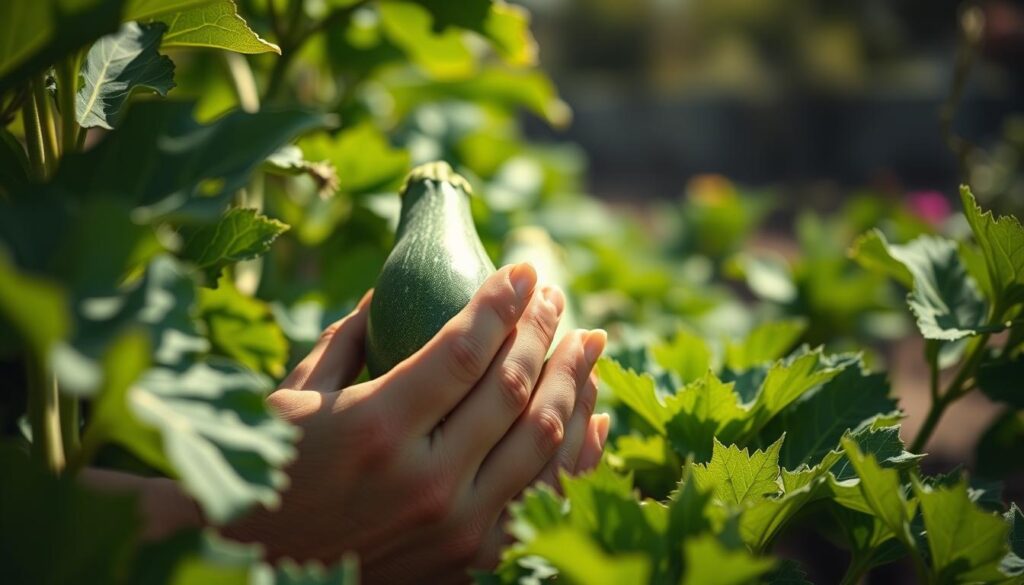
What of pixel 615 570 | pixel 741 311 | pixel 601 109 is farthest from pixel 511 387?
pixel 601 109

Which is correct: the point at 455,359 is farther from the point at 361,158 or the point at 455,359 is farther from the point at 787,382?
the point at 361,158

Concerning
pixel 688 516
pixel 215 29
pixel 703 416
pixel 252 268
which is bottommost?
pixel 252 268

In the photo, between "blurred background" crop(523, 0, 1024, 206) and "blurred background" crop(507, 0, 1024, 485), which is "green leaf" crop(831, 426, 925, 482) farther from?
"blurred background" crop(523, 0, 1024, 206)

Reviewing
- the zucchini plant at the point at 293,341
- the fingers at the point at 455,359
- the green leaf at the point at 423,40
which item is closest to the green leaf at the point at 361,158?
the zucchini plant at the point at 293,341

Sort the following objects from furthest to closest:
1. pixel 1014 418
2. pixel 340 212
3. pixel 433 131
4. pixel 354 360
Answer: pixel 433 131 < pixel 340 212 < pixel 1014 418 < pixel 354 360

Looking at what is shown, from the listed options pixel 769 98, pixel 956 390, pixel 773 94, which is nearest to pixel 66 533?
pixel 956 390

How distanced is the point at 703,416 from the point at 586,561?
0.36 metres

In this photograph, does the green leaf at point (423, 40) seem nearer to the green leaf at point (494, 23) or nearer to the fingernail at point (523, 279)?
the green leaf at point (494, 23)

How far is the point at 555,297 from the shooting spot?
75 cm

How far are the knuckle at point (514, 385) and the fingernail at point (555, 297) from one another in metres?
0.09

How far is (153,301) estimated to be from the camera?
43 cm

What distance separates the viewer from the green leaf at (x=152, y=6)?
0.54 metres

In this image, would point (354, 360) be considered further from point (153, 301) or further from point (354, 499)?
point (153, 301)

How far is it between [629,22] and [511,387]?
37.9ft
